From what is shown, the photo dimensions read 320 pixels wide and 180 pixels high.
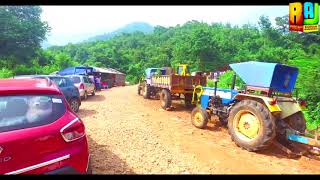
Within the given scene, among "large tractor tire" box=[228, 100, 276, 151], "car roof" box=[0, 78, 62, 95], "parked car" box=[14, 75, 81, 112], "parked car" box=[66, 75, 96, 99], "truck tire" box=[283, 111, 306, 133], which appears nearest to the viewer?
"car roof" box=[0, 78, 62, 95]

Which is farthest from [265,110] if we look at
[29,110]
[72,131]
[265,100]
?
[29,110]

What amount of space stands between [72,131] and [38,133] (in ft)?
1.39

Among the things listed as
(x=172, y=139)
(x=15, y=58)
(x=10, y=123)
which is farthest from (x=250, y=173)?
(x=15, y=58)

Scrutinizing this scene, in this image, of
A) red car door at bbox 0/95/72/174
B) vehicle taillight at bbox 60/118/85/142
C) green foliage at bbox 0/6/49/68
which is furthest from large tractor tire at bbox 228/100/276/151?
green foliage at bbox 0/6/49/68

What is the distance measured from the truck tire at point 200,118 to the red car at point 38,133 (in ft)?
20.2

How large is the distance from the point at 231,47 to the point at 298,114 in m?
44.4

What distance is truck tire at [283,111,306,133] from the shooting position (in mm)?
8133

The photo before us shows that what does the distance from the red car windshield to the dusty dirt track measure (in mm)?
1976

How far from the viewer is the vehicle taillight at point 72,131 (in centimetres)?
380

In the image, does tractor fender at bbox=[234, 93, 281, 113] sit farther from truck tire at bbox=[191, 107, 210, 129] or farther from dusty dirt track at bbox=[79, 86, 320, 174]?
truck tire at bbox=[191, 107, 210, 129]

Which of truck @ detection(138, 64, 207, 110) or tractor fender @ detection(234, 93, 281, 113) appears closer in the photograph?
tractor fender @ detection(234, 93, 281, 113)

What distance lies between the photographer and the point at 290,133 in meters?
7.34
